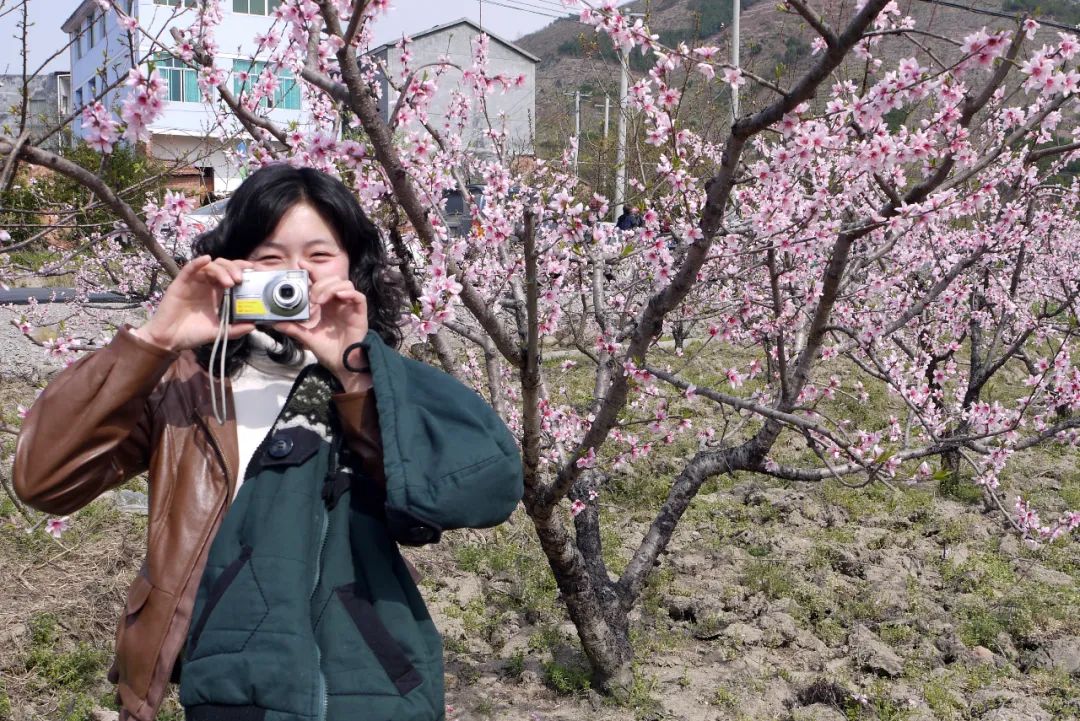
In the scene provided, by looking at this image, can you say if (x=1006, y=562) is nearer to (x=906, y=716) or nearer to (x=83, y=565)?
(x=906, y=716)

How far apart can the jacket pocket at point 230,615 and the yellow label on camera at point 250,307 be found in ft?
1.17

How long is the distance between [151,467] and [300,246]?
1.43ft

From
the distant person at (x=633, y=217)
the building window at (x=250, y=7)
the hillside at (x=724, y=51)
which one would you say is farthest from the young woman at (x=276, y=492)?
the building window at (x=250, y=7)

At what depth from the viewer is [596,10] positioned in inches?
115

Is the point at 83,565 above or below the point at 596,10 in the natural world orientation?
below

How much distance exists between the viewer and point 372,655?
136cm

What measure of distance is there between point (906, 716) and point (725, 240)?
1.99 meters

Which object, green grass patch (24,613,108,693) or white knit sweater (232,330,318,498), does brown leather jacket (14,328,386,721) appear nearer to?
white knit sweater (232,330,318,498)

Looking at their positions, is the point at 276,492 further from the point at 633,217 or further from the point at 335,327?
the point at 633,217

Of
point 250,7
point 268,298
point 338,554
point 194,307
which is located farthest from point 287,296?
point 250,7

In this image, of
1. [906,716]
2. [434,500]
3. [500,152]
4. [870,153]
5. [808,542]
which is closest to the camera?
[434,500]

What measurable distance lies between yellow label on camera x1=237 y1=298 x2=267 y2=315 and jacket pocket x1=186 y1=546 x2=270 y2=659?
36 centimetres

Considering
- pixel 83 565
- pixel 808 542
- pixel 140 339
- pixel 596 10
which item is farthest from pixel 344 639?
pixel 808 542

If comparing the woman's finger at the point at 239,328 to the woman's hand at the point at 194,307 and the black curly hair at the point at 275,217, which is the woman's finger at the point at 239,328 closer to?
the woman's hand at the point at 194,307
